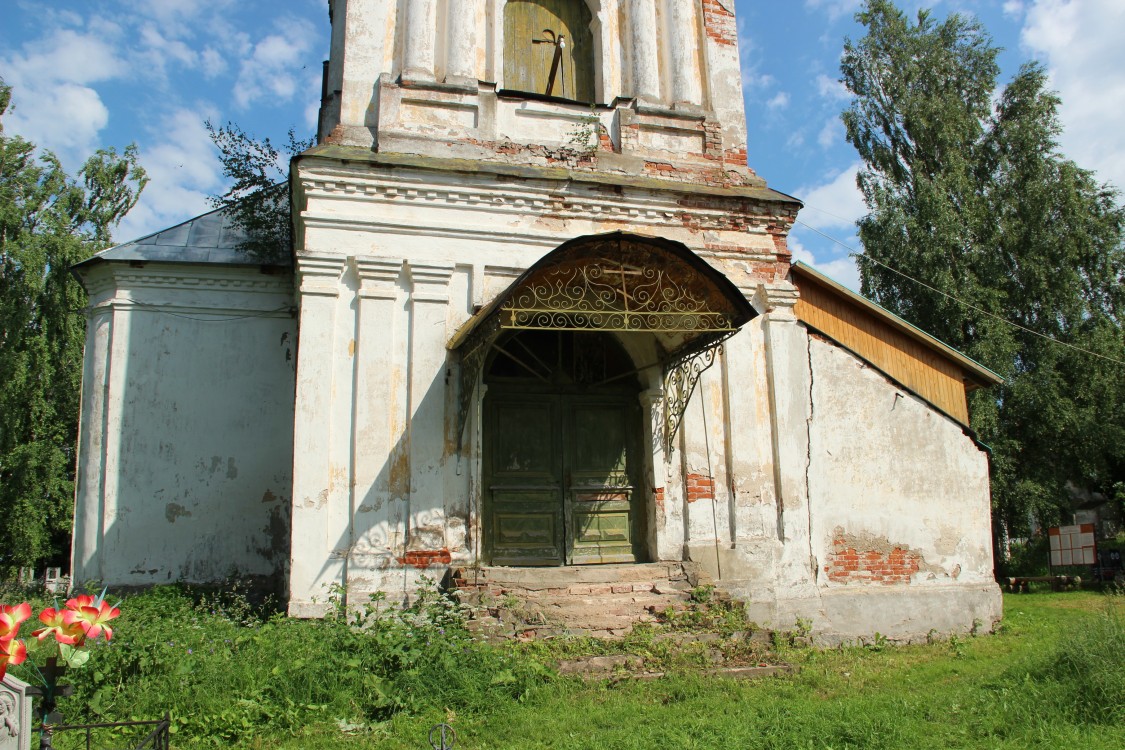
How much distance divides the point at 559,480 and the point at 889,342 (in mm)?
5822

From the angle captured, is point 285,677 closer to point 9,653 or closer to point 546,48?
point 9,653

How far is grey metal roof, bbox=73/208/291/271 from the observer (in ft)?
32.1

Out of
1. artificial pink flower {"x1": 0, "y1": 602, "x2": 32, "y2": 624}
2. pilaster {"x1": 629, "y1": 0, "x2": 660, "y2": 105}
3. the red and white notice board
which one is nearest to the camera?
artificial pink flower {"x1": 0, "y1": 602, "x2": 32, "y2": 624}

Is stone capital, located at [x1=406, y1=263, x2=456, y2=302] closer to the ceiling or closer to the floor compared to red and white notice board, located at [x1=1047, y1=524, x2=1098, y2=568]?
closer to the ceiling

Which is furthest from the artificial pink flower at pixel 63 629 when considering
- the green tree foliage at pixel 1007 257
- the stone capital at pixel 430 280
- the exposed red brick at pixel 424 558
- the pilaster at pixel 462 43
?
the green tree foliage at pixel 1007 257

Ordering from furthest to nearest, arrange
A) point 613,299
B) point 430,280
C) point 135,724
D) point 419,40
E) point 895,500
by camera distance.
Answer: point 895,500 < point 419,40 < point 430,280 < point 613,299 < point 135,724

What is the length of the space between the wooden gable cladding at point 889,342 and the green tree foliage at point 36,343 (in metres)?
15.5

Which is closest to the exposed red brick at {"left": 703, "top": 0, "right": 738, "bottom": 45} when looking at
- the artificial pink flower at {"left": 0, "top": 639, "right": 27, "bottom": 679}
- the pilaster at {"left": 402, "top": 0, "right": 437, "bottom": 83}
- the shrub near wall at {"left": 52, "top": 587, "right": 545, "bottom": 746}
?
the pilaster at {"left": 402, "top": 0, "right": 437, "bottom": 83}

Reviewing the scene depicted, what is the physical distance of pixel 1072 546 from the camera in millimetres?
16984

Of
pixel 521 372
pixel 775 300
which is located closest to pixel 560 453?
pixel 521 372

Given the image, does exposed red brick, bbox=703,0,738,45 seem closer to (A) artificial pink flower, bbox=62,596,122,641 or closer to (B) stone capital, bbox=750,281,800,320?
(B) stone capital, bbox=750,281,800,320

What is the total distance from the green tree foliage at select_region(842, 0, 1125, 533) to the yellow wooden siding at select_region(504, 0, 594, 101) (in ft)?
37.8

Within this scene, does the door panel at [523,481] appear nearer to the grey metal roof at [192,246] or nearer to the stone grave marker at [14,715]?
the grey metal roof at [192,246]

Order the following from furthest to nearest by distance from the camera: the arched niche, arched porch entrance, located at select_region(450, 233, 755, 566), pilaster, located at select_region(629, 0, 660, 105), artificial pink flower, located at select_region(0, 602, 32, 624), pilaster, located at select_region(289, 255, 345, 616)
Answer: pilaster, located at select_region(629, 0, 660, 105) < arched porch entrance, located at select_region(450, 233, 755, 566) < pilaster, located at select_region(289, 255, 345, 616) < the arched niche < artificial pink flower, located at select_region(0, 602, 32, 624)
